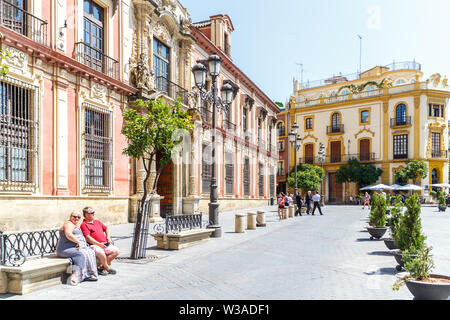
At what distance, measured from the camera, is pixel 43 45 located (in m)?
11.6

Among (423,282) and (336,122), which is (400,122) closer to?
(336,122)

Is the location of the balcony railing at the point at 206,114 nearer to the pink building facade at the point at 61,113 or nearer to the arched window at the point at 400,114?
the pink building facade at the point at 61,113

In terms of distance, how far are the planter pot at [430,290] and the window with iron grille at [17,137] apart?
31.3 ft

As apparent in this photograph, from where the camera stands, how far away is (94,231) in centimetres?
694

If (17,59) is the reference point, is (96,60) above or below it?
above

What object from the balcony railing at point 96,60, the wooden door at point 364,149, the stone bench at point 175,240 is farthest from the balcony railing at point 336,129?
the stone bench at point 175,240

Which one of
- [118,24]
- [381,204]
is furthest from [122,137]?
[381,204]

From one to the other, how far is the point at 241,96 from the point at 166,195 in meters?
12.6

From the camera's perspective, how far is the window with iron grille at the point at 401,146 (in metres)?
43.3

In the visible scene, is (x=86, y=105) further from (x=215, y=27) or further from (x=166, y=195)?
(x=215, y=27)

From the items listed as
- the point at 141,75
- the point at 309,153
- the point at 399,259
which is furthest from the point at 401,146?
the point at 399,259

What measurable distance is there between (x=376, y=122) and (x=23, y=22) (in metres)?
40.4

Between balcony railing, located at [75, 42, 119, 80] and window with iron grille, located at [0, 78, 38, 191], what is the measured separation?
8.08 ft

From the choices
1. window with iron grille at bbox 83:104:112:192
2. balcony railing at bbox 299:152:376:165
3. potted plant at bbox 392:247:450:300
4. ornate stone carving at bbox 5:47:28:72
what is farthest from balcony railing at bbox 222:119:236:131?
balcony railing at bbox 299:152:376:165
